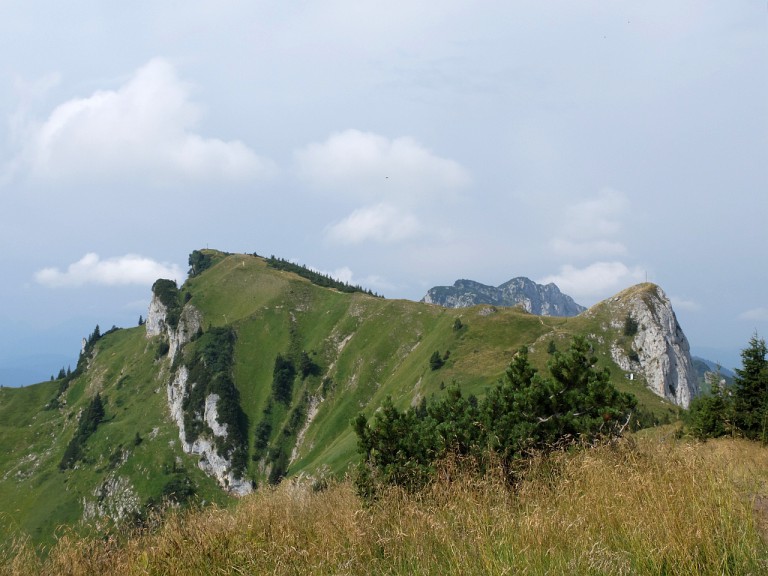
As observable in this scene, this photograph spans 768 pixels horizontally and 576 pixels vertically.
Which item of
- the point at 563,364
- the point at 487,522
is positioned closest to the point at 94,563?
the point at 487,522

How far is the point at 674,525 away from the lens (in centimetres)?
537

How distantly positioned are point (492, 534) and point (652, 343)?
136 meters

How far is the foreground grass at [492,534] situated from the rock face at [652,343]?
126m

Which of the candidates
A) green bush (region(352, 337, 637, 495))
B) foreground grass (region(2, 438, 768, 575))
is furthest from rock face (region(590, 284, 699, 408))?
foreground grass (region(2, 438, 768, 575))

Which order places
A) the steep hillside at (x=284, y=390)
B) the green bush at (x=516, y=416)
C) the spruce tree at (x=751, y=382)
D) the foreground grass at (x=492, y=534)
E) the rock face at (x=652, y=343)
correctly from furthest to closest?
the steep hillside at (x=284, y=390) → the rock face at (x=652, y=343) → the spruce tree at (x=751, y=382) → the green bush at (x=516, y=416) → the foreground grass at (x=492, y=534)

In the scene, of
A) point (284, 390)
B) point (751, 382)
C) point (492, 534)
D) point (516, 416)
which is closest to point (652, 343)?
point (751, 382)

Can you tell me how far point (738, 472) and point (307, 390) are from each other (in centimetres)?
16563

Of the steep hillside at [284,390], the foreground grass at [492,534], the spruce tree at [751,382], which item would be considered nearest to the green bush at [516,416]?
the foreground grass at [492,534]

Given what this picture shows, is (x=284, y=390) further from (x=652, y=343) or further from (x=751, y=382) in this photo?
(x=751, y=382)

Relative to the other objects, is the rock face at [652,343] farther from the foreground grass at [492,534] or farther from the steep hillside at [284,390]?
the foreground grass at [492,534]

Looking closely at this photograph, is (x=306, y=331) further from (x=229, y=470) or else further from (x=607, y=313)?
(x=607, y=313)

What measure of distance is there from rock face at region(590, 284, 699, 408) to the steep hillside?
417 millimetres

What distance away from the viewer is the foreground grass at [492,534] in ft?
17.3

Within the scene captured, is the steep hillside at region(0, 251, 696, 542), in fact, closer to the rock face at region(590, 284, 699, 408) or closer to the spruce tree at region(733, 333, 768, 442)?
the rock face at region(590, 284, 699, 408)
